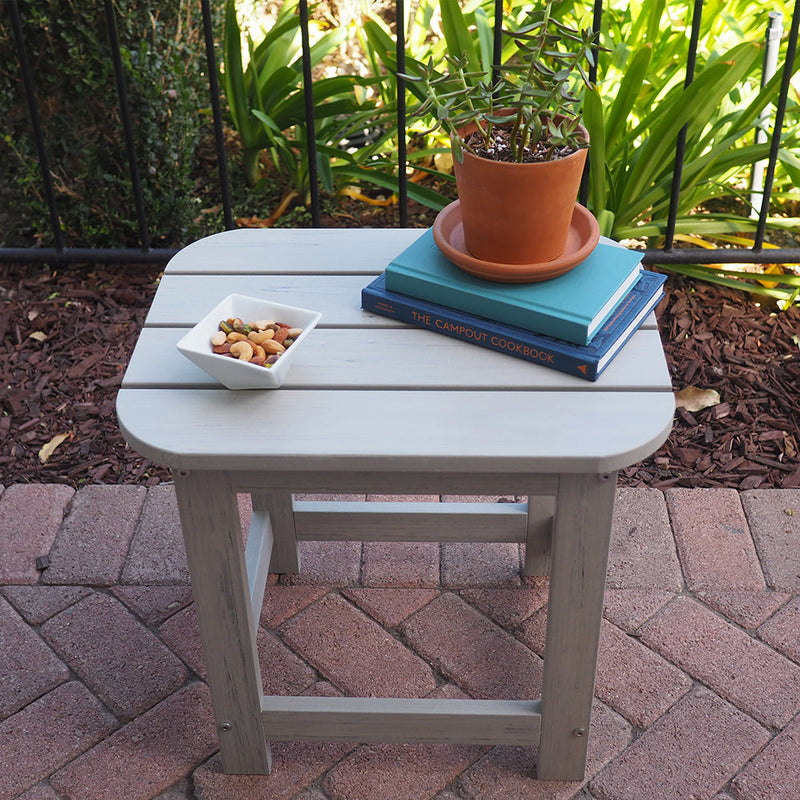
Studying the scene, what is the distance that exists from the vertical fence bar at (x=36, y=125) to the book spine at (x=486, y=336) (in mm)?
1377

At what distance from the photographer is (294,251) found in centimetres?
159

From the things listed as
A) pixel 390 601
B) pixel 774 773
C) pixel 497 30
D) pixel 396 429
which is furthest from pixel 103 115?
pixel 774 773

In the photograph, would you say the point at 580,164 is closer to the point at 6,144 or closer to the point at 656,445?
the point at 656,445

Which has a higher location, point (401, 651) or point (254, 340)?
point (254, 340)

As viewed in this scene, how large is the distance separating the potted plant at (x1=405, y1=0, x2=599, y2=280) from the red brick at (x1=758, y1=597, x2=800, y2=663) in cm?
87

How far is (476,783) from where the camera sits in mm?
1550

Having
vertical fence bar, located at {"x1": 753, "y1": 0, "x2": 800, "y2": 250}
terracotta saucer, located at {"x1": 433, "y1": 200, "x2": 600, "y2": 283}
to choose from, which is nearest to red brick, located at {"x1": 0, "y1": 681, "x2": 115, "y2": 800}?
terracotta saucer, located at {"x1": 433, "y1": 200, "x2": 600, "y2": 283}

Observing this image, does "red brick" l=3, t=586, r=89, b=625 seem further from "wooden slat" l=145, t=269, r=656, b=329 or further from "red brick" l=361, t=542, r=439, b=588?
"wooden slat" l=145, t=269, r=656, b=329

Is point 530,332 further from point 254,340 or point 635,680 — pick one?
point 635,680

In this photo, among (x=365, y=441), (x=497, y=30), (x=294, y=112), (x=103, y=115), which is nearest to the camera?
(x=365, y=441)

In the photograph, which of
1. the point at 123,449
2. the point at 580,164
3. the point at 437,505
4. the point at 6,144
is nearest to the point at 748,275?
the point at 437,505

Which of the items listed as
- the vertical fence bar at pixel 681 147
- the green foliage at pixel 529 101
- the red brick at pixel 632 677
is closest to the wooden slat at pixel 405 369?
the green foliage at pixel 529 101

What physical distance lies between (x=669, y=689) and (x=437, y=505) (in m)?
0.53

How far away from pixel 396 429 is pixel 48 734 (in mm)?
912
